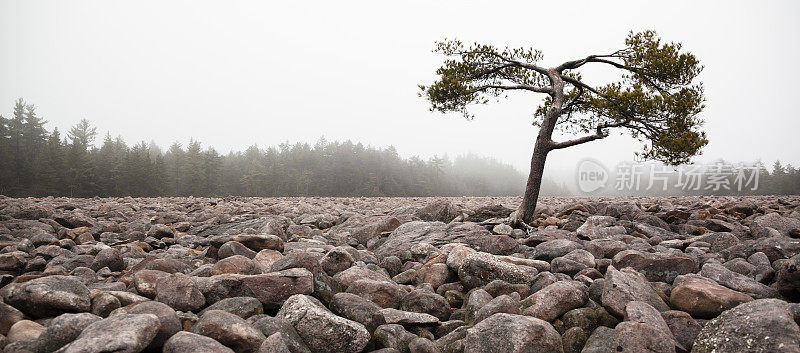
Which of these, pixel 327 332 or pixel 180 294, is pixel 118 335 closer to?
pixel 180 294

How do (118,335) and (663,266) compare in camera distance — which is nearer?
(118,335)

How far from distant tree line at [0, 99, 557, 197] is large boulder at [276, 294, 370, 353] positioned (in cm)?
6790

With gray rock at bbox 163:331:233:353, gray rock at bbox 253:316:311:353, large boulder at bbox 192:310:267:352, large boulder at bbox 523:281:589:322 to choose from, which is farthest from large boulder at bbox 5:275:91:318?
large boulder at bbox 523:281:589:322

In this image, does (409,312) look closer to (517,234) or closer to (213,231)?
(517,234)

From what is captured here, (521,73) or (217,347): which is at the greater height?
(521,73)

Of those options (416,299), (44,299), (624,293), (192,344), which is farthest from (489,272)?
(44,299)

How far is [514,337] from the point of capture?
3.19m

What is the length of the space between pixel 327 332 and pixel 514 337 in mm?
1616

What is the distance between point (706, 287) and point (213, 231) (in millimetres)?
9417

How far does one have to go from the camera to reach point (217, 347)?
112 inches

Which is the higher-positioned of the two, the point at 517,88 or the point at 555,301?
the point at 517,88

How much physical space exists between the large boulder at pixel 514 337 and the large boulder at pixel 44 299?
140 inches

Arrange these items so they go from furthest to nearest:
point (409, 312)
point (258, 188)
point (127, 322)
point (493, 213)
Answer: point (258, 188) → point (493, 213) → point (409, 312) → point (127, 322)

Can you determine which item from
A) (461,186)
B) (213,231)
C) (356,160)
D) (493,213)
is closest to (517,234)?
(493,213)
